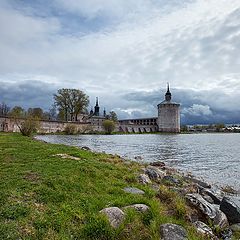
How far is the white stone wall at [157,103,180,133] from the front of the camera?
16588 cm

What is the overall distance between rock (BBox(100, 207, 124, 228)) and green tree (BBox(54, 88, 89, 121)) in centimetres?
9654

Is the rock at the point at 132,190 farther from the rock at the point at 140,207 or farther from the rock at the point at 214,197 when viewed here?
the rock at the point at 214,197

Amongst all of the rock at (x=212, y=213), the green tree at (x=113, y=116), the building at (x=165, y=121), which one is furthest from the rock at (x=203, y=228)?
the green tree at (x=113, y=116)

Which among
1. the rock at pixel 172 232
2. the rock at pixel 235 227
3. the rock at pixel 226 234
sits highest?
the rock at pixel 172 232

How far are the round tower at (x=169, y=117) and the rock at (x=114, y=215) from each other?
15993cm

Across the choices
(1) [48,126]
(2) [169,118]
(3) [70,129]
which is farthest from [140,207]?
(2) [169,118]

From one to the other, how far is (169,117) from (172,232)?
163756 mm

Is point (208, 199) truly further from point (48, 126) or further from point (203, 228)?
point (48, 126)

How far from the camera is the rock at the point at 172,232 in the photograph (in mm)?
5809

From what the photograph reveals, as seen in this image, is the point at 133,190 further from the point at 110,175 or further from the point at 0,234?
the point at 0,234

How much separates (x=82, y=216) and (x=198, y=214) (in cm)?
323

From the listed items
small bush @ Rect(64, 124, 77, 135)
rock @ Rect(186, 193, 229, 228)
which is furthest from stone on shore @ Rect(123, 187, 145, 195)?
small bush @ Rect(64, 124, 77, 135)

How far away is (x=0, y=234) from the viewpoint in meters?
5.33

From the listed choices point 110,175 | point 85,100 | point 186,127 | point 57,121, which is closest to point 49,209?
point 110,175
